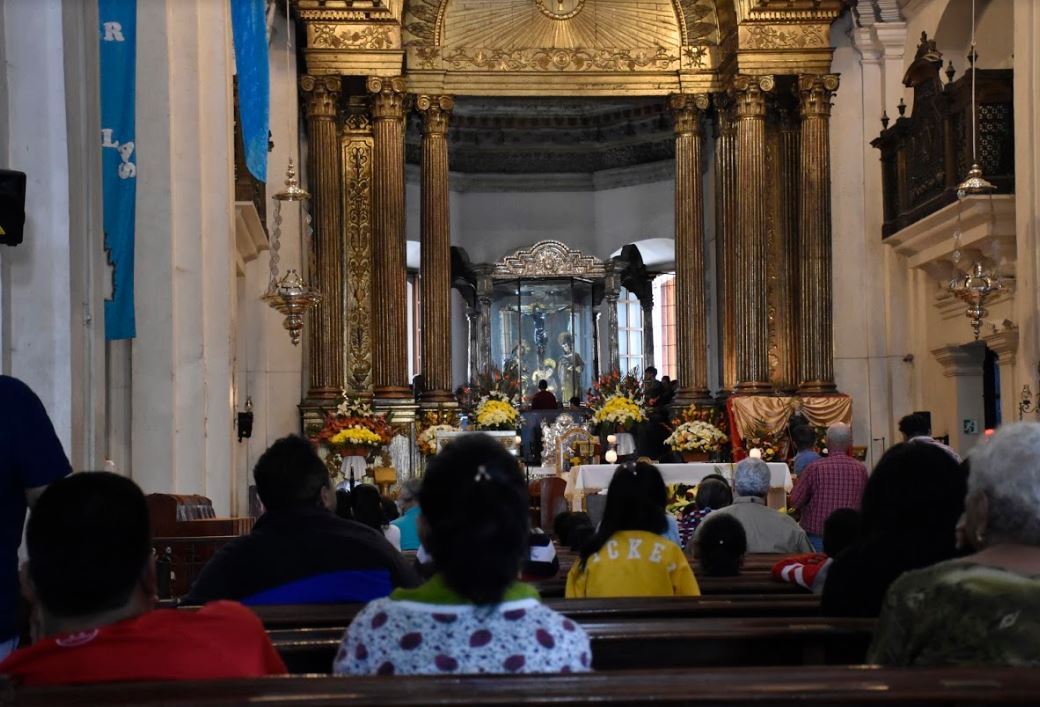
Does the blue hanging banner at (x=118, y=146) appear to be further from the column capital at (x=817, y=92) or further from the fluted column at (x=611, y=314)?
the fluted column at (x=611, y=314)

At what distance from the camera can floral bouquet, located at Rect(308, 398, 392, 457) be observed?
1917 cm

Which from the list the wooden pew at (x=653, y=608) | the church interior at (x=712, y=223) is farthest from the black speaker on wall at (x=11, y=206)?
the church interior at (x=712, y=223)

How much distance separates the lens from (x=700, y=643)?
407 centimetres

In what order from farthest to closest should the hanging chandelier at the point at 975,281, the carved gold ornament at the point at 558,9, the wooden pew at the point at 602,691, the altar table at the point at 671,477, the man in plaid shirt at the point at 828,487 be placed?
1. the carved gold ornament at the point at 558,9
2. the altar table at the point at 671,477
3. the hanging chandelier at the point at 975,281
4. the man in plaid shirt at the point at 828,487
5. the wooden pew at the point at 602,691

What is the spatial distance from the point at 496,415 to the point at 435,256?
2.26 m

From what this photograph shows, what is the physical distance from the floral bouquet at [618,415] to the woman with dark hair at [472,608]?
15.8 m

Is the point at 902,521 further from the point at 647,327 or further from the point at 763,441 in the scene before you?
the point at 647,327

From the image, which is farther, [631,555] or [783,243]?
[783,243]

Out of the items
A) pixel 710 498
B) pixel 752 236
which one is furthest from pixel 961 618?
pixel 752 236

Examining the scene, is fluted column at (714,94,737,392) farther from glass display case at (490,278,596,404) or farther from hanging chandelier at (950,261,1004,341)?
glass display case at (490,278,596,404)

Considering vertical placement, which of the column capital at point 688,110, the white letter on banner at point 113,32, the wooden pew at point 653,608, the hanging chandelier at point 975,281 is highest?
the column capital at point 688,110

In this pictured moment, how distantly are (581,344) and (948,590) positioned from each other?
916 inches

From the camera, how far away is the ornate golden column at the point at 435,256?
2034 cm

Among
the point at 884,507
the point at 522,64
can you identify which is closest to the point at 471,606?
the point at 884,507
